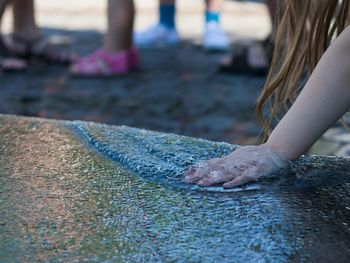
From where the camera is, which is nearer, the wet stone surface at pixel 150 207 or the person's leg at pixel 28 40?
the wet stone surface at pixel 150 207

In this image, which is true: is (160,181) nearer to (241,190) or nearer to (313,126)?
(241,190)

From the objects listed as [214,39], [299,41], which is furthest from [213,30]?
[299,41]

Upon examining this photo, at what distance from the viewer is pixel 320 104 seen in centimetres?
148

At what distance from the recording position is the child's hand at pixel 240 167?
57.8 inches

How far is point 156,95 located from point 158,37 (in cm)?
167

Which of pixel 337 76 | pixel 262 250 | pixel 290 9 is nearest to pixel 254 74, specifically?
pixel 290 9

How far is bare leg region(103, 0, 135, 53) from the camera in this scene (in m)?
4.23

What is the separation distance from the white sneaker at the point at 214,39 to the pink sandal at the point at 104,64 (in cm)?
79

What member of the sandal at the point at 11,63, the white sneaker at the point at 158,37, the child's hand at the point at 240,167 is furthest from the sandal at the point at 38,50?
the child's hand at the point at 240,167

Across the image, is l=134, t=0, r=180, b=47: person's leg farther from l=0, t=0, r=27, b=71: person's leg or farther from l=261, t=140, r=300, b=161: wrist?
l=261, t=140, r=300, b=161: wrist

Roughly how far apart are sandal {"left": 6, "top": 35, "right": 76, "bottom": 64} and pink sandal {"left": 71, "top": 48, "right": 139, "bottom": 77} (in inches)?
8.8

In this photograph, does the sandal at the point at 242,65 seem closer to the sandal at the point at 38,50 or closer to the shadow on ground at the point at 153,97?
the shadow on ground at the point at 153,97

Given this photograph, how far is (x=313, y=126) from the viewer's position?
149 centimetres

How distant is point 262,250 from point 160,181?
14.9 inches
